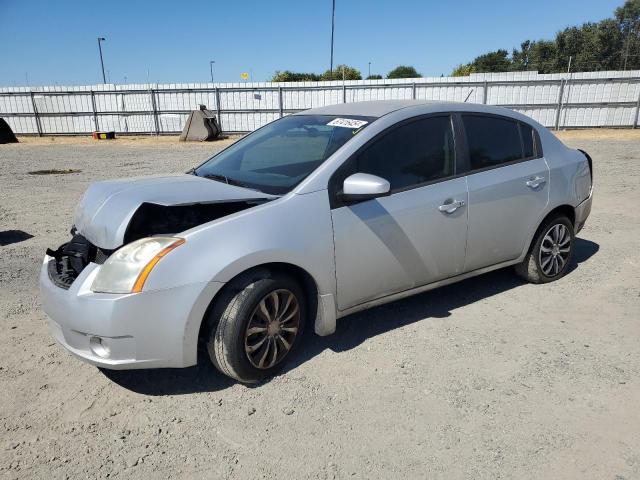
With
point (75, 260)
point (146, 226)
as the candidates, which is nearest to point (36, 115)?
point (75, 260)

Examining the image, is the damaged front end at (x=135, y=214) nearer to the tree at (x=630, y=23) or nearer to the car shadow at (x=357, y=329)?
the car shadow at (x=357, y=329)

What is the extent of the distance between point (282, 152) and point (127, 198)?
125cm

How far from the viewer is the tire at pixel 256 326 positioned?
2797 millimetres

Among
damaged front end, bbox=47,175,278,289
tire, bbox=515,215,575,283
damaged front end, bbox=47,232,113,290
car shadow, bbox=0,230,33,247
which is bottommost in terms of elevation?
car shadow, bbox=0,230,33,247

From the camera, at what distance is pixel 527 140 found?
427 cm

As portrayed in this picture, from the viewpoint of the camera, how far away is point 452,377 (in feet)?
10.1

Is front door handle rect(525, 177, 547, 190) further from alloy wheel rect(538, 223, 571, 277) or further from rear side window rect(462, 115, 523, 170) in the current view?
alloy wheel rect(538, 223, 571, 277)

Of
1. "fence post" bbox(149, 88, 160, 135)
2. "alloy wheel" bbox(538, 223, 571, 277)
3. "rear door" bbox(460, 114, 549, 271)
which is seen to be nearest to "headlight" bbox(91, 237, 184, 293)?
"rear door" bbox(460, 114, 549, 271)

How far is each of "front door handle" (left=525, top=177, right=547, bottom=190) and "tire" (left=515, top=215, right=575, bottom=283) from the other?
416mm

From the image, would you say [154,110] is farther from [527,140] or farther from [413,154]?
[413,154]

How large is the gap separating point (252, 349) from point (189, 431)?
564 millimetres

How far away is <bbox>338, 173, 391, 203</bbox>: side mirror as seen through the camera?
9.87 feet

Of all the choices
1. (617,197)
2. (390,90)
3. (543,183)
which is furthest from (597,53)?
(543,183)

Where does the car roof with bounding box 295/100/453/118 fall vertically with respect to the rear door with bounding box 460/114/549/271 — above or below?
above
